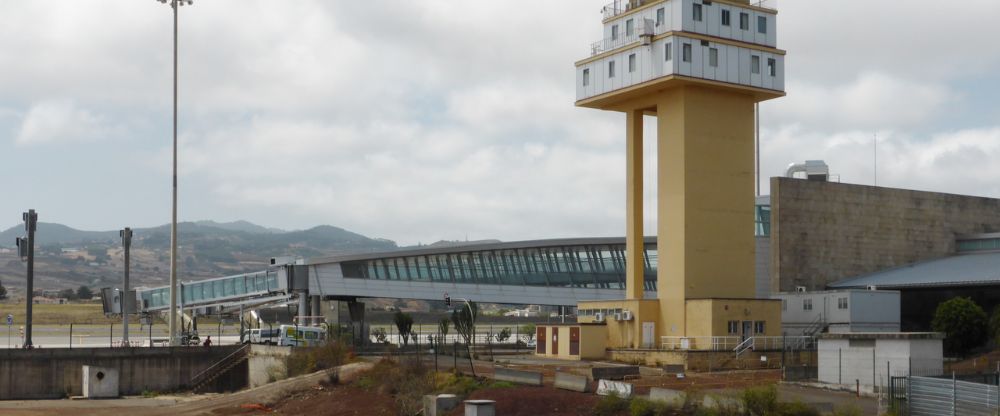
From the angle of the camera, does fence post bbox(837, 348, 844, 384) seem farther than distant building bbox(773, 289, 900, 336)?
No

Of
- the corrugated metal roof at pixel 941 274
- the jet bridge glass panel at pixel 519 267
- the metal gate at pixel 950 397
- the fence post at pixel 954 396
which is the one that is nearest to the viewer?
the metal gate at pixel 950 397

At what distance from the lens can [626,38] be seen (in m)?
64.9

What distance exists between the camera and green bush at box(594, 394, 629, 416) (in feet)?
122

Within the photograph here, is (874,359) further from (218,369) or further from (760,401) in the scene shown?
(218,369)

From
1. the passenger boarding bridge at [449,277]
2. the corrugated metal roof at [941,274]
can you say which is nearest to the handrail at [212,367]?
the passenger boarding bridge at [449,277]

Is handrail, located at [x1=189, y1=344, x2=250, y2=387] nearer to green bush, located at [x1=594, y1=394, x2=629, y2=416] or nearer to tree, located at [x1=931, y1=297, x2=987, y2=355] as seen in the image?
green bush, located at [x1=594, y1=394, x2=629, y2=416]

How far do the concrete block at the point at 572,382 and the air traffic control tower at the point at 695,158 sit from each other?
1777cm

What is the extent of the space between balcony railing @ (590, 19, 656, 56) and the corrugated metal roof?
1933 centimetres

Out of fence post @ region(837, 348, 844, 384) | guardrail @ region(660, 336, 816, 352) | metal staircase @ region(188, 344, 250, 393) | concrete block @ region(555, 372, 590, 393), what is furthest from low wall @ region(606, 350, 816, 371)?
metal staircase @ region(188, 344, 250, 393)

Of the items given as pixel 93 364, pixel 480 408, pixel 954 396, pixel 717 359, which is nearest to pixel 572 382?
pixel 480 408

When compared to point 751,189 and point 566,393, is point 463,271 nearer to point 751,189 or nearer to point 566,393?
point 751,189

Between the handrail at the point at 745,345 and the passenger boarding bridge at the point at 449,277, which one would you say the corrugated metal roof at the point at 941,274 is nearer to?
the handrail at the point at 745,345

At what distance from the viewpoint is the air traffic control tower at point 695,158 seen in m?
60.6

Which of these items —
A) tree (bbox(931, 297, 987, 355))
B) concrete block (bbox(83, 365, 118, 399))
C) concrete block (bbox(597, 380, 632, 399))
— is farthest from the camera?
concrete block (bbox(83, 365, 118, 399))
